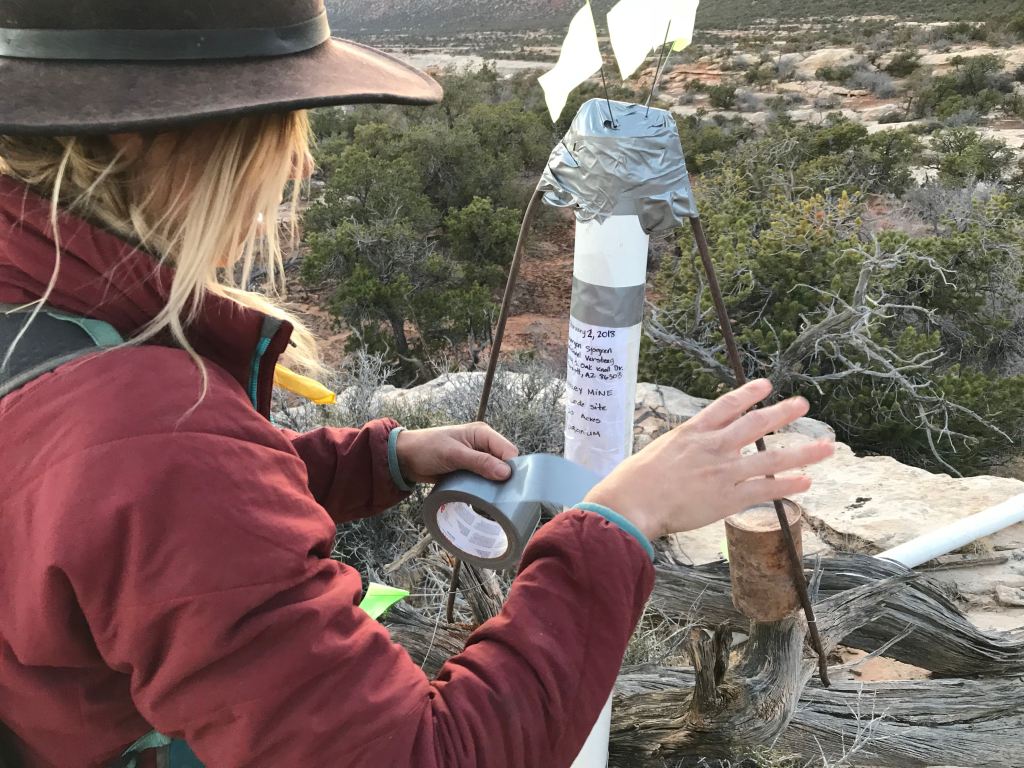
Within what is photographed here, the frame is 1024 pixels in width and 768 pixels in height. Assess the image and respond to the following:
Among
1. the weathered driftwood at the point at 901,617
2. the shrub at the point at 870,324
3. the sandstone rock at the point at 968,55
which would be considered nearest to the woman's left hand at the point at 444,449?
the weathered driftwood at the point at 901,617

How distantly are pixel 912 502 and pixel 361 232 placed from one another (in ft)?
17.5

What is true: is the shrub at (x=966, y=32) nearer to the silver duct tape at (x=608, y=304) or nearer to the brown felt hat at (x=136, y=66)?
the silver duct tape at (x=608, y=304)

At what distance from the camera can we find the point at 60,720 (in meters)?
0.83

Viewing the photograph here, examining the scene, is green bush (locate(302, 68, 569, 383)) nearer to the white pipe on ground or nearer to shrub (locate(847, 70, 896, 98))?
the white pipe on ground

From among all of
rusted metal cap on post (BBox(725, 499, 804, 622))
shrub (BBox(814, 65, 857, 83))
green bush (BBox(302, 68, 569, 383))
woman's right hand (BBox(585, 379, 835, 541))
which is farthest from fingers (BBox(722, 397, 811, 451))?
shrub (BBox(814, 65, 857, 83))

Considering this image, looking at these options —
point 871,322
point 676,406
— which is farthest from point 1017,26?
point 676,406

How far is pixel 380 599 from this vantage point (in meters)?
2.20

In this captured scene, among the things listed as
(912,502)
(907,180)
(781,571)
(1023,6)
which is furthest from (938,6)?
(781,571)

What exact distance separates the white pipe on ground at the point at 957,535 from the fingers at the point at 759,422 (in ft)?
6.59

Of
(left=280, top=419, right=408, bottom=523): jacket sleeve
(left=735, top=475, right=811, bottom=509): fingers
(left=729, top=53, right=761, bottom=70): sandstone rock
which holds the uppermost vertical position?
(left=729, top=53, right=761, bottom=70): sandstone rock

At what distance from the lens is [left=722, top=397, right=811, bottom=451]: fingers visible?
0.96m

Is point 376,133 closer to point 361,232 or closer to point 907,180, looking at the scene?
point 361,232

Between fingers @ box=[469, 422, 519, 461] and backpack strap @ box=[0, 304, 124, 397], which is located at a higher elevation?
Result: backpack strap @ box=[0, 304, 124, 397]

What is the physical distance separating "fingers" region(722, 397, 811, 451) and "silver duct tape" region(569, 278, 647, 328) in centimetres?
49
